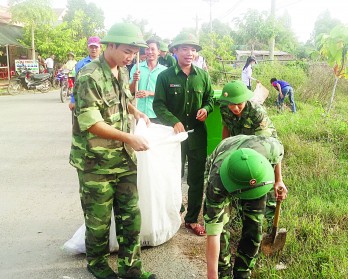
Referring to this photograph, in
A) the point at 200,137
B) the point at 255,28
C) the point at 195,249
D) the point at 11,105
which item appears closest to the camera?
the point at 195,249

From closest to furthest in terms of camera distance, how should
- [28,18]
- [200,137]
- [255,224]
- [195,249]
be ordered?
[255,224], [195,249], [200,137], [28,18]

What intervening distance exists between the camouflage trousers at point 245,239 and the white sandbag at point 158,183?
62 centimetres

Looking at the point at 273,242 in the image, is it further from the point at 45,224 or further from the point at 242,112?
the point at 45,224

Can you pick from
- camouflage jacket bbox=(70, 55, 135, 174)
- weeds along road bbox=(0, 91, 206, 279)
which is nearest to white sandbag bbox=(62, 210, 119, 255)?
weeds along road bbox=(0, 91, 206, 279)

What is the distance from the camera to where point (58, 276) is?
9.10 ft

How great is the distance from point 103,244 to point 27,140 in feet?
16.3

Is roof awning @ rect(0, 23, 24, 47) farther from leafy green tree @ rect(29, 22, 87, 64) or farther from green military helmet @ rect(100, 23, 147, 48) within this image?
green military helmet @ rect(100, 23, 147, 48)

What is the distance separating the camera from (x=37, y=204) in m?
4.07

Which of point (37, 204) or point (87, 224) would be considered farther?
point (37, 204)

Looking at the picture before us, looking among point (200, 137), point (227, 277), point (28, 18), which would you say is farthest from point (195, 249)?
point (28, 18)

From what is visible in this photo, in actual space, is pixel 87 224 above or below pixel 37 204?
above

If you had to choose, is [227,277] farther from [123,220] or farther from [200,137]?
[200,137]

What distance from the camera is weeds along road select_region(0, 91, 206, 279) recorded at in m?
2.88

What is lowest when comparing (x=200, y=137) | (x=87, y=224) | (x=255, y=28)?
(x=87, y=224)
